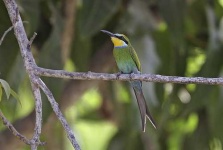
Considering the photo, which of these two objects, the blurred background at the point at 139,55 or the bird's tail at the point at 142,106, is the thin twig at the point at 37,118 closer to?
the bird's tail at the point at 142,106

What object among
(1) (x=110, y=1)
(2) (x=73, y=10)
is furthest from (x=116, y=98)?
(1) (x=110, y=1)

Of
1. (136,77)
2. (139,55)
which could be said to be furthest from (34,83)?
(139,55)

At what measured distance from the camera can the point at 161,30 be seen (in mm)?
3139

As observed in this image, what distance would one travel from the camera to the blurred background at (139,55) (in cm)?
254

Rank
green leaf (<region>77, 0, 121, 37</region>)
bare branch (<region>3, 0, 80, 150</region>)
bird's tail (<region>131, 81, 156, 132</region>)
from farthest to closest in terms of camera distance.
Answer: green leaf (<region>77, 0, 121, 37</region>)
bird's tail (<region>131, 81, 156, 132</region>)
bare branch (<region>3, 0, 80, 150</region>)

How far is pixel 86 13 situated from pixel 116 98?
621mm

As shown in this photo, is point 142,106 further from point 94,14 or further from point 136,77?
point 94,14

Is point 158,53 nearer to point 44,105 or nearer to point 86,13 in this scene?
point 86,13

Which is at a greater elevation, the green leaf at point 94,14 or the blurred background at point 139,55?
the green leaf at point 94,14

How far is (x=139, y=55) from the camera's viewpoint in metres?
2.89

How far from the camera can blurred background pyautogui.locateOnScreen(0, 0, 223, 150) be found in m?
A: 2.54

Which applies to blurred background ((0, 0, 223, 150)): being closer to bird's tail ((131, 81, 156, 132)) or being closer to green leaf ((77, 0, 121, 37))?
green leaf ((77, 0, 121, 37))

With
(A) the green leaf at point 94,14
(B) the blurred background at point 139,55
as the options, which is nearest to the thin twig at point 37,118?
(B) the blurred background at point 139,55

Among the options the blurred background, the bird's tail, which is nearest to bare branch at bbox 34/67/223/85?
the bird's tail
